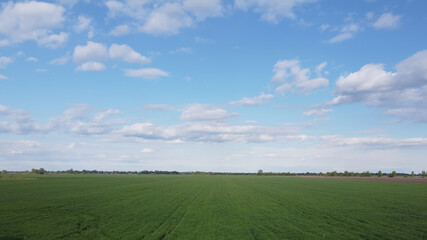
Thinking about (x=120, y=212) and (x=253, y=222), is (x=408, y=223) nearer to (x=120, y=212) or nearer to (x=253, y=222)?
(x=253, y=222)

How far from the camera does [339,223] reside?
18172mm

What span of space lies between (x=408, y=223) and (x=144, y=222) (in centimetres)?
1553

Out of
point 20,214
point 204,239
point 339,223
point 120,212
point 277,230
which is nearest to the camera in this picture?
point 204,239

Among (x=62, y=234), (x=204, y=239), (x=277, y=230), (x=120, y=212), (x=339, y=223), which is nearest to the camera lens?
(x=204, y=239)

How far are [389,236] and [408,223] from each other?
4.76 meters

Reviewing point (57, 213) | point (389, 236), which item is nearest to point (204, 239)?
point (389, 236)

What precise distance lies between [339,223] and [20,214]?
20.0 m

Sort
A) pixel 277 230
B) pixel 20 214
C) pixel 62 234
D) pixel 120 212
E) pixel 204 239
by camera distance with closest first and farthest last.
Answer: pixel 204 239 < pixel 62 234 < pixel 277 230 < pixel 20 214 < pixel 120 212

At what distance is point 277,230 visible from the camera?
16.1m

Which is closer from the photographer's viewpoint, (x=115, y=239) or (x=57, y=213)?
(x=115, y=239)

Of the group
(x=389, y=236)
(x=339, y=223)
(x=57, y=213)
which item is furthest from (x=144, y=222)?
(x=389, y=236)

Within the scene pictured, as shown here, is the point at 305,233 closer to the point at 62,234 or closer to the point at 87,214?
the point at 62,234

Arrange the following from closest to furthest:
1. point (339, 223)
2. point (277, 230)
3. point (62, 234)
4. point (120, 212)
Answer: point (62, 234)
point (277, 230)
point (339, 223)
point (120, 212)

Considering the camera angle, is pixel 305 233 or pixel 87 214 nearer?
pixel 305 233
